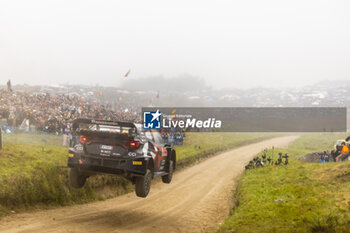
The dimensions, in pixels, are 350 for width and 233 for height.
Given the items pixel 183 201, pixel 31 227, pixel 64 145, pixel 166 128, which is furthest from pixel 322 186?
pixel 64 145

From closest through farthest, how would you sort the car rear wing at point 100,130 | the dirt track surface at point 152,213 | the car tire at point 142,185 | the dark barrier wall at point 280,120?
the car rear wing at point 100,130 → the car tire at point 142,185 → the dirt track surface at point 152,213 → the dark barrier wall at point 280,120

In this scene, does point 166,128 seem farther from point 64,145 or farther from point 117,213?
point 64,145

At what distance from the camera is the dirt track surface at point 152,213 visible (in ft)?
35.5

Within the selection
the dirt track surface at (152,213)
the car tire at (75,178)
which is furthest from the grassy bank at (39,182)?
the car tire at (75,178)

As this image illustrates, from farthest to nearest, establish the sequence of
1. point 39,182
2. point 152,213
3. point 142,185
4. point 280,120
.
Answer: point 280,120, point 152,213, point 39,182, point 142,185

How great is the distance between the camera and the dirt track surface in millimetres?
10820

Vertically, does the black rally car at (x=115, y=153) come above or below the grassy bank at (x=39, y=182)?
above

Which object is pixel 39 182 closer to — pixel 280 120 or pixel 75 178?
pixel 75 178

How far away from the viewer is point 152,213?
14758 mm

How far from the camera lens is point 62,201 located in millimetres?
13453

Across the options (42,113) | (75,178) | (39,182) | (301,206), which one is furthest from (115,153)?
(42,113)

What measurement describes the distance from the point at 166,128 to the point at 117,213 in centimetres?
437

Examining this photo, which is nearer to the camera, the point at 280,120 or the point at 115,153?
the point at 115,153

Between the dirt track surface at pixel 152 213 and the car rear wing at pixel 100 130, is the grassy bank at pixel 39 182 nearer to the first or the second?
the dirt track surface at pixel 152 213
